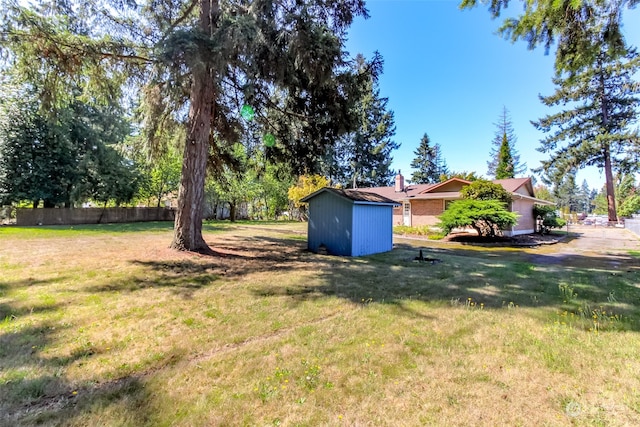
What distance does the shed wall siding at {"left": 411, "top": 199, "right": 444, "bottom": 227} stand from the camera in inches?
852

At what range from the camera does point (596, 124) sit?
27297 millimetres

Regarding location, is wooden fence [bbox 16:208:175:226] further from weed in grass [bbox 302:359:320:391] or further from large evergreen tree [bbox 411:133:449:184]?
large evergreen tree [bbox 411:133:449:184]

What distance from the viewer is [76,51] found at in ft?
23.8

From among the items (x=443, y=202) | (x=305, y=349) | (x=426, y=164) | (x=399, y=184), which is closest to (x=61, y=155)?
(x=305, y=349)

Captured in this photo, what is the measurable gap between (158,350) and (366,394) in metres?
2.30

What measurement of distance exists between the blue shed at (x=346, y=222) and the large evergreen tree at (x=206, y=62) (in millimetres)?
1602

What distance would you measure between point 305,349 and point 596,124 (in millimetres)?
36574

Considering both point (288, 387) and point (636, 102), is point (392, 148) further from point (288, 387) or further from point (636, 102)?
point (288, 387)

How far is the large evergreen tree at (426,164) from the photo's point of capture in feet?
137

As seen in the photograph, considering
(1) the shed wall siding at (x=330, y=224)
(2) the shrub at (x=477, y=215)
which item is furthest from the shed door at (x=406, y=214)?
(1) the shed wall siding at (x=330, y=224)

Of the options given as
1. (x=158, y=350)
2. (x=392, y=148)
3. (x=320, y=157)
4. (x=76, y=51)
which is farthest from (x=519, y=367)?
(x=392, y=148)

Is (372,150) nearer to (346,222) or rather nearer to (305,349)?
(346,222)

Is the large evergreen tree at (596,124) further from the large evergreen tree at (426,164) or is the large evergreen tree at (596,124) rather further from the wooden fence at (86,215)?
the wooden fence at (86,215)

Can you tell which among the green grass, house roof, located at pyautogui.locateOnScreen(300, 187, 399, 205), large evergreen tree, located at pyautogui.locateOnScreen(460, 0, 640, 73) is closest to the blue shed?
house roof, located at pyautogui.locateOnScreen(300, 187, 399, 205)
